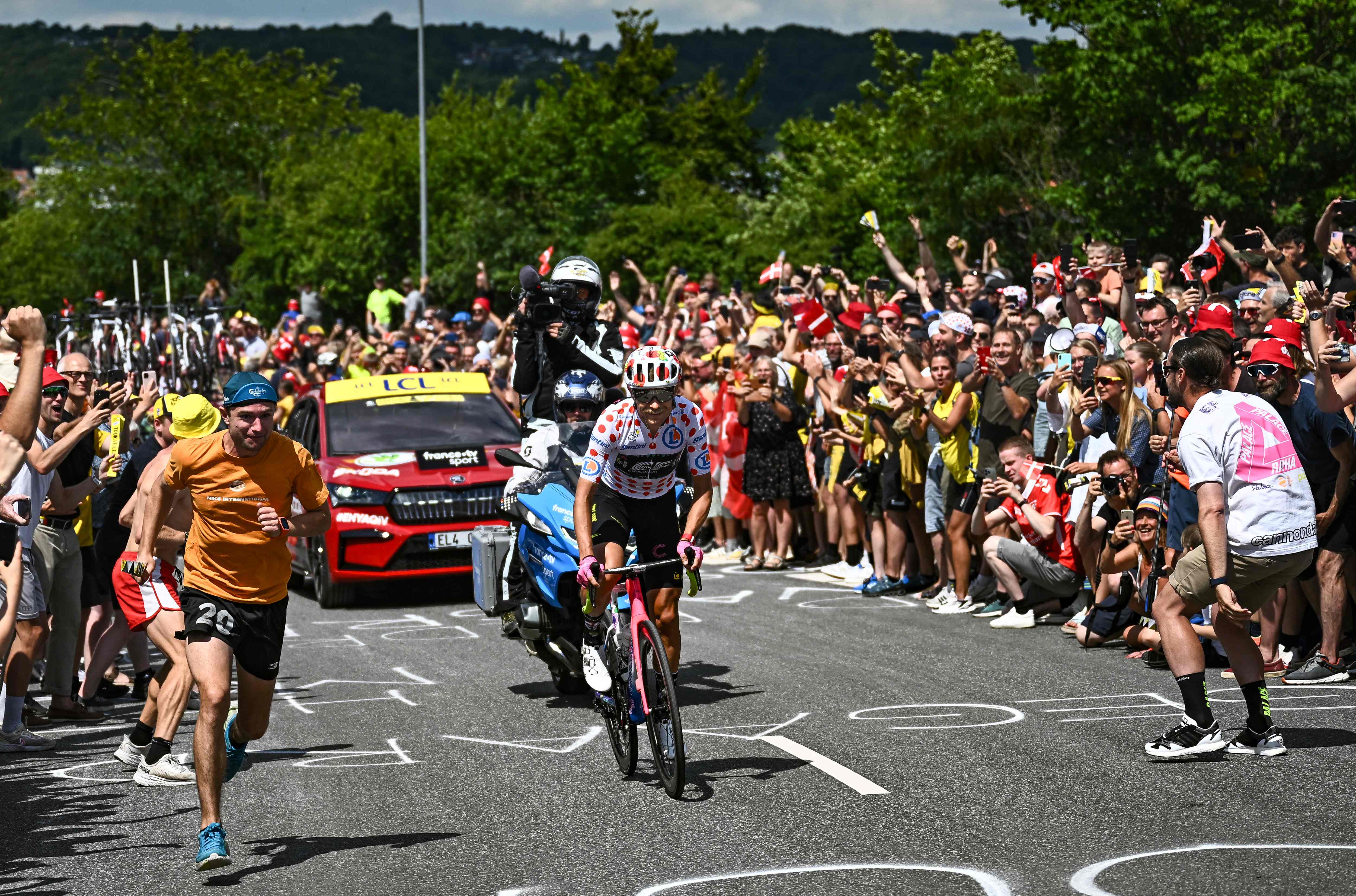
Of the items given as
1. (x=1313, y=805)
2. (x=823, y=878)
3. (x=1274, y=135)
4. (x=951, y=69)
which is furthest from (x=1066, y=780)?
(x=951, y=69)

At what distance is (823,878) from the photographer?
6508 mm

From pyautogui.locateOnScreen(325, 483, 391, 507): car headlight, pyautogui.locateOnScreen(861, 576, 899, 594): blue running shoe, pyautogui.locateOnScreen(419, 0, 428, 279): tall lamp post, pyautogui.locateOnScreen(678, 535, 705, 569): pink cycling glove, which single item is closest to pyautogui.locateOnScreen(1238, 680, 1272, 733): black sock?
pyautogui.locateOnScreen(678, 535, 705, 569): pink cycling glove

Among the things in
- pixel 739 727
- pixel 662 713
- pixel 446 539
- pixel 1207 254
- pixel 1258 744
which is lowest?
pixel 739 727

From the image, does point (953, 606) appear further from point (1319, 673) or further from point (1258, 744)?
point (1258, 744)

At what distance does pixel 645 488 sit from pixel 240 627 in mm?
2526

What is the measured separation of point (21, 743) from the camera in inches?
400

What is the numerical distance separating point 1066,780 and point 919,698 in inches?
90.4

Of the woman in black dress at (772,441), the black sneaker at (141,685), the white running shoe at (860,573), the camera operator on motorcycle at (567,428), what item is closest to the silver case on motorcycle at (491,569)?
the camera operator on motorcycle at (567,428)

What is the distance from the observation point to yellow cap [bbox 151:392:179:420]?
998cm

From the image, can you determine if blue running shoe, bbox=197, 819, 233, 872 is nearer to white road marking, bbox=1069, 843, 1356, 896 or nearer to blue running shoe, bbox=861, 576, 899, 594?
white road marking, bbox=1069, 843, 1356, 896

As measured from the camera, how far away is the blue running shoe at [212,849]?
6898 millimetres

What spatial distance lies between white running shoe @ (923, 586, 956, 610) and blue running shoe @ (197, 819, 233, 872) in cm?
831

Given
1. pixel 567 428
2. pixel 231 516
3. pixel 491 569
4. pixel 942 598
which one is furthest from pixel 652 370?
pixel 942 598

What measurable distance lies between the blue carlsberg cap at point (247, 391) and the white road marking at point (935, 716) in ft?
12.8
